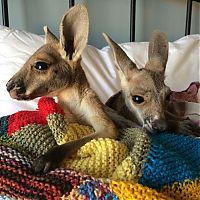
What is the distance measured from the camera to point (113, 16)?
77.5 inches

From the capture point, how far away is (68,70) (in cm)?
94

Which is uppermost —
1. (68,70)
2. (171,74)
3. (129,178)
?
(68,70)

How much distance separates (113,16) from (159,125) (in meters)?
1.08

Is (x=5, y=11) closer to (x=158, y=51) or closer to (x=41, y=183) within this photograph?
(x=158, y=51)

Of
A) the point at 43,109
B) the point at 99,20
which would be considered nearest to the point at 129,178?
the point at 43,109

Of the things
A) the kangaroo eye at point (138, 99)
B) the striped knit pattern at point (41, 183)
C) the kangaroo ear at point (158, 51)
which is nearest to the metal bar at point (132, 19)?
the kangaroo ear at point (158, 51)

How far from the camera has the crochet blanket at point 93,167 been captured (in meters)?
0.68

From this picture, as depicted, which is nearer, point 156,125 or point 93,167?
point 93,167

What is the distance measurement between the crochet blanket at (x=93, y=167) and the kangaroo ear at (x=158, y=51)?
1.24 feet

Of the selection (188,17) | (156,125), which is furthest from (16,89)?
(188,17)

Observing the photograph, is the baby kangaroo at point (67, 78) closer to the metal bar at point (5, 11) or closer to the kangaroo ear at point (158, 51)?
the kangaroo ear at point (158, 51)

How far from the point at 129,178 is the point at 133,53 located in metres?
0.98

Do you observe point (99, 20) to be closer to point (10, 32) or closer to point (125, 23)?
point (125, 23)

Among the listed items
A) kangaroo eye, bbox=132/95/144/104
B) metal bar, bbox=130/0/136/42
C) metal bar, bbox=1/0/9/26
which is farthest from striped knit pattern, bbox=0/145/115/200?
metal bar, bbox=130/0/136/42
